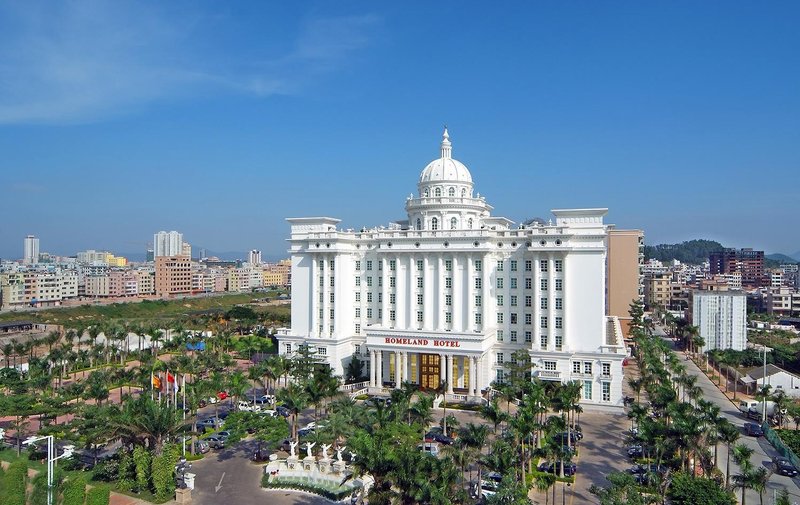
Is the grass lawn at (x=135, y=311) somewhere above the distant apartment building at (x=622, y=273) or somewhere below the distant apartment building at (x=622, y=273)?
below

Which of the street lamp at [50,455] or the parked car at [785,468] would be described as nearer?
the street lamp at [50,455]

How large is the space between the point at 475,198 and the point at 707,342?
149ft

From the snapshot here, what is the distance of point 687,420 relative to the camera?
109 ft

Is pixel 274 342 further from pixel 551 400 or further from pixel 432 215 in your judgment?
pixel 551 400

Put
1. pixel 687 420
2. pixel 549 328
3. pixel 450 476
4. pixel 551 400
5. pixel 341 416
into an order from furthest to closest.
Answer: pixel 549 328
pixel 551 400
pixel 341 416
pixel 687 420
pixel 450 476

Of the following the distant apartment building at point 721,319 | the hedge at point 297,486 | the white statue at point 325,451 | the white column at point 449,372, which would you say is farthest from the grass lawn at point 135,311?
the hedge at point 297,486

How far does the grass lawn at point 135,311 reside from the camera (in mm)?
117875

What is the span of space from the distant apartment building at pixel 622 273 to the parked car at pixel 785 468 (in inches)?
2318

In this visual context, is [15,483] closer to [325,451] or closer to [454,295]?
[325,451]

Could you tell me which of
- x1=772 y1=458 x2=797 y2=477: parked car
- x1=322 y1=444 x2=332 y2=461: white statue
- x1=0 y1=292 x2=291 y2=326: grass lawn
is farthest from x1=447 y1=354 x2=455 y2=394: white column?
x1=0 y1=292 x2=291 y2=326: grass lawn

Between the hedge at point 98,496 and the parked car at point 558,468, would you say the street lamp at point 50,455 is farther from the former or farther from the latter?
the parked car at point 558,468

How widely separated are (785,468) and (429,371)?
99.0 feet

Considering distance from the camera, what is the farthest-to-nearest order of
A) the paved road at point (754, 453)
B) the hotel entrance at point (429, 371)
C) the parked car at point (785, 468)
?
the hotel entrance at point (429, 371), the parked car at point (785, 468), the paved road at point (754, 453)

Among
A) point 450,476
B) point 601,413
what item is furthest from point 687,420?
point 601,413
